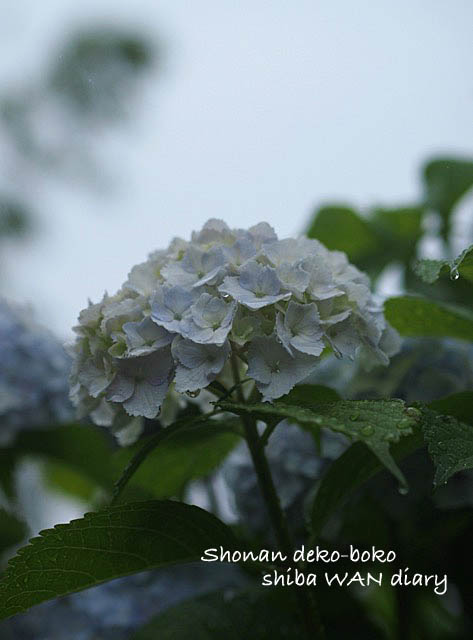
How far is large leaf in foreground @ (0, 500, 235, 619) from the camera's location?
46cm

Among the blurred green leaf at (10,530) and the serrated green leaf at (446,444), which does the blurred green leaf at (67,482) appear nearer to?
the blurred green leaf at (10,530)

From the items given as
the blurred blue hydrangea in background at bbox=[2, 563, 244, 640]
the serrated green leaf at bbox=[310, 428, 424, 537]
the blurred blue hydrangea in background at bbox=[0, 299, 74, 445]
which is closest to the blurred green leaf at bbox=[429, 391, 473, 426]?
the serrated green leaf at bbox=[310, 428, 424, 537]

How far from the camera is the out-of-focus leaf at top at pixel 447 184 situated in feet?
3.64

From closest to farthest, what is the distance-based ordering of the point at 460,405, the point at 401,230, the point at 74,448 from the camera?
the point at 460,405
the point at 74,448
the point at 401,230


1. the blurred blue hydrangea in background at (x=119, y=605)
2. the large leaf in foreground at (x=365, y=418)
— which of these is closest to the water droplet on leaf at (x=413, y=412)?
the large leaf in foreground at (x=365, y=418)

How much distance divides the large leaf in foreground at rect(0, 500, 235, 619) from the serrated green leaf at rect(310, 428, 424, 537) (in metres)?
0.08

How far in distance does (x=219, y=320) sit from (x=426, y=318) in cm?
26

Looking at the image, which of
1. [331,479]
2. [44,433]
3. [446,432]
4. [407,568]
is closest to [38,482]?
[44,433]

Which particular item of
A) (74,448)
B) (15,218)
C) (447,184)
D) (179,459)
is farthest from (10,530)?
(15,218)

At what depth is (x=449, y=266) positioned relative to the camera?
0.49m

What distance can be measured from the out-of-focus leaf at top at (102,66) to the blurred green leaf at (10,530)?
0.91 meters

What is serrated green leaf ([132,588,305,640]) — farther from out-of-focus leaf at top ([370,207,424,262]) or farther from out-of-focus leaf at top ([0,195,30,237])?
out-of-focus leaf at top ([0,195,30,237])

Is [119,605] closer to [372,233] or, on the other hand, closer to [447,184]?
[372,233]

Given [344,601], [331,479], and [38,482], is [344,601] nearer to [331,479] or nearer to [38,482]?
[331,479]
